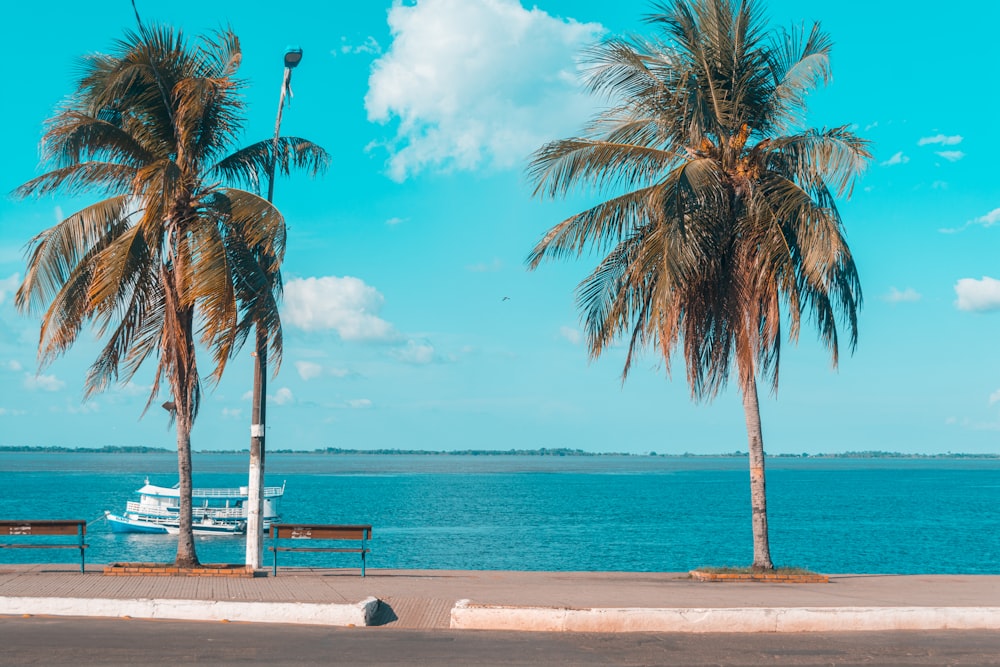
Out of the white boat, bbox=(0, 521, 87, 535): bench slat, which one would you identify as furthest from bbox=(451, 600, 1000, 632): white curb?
the white boat

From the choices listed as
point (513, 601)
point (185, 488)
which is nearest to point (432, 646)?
point (513, 601)

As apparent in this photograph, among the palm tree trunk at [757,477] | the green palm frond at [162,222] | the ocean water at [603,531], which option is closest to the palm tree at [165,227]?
the green palm frond at [162,222]

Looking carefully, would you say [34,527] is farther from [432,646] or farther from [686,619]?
[686,619]

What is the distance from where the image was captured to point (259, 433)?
16438 mm

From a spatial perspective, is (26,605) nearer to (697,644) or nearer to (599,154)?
(697,644)

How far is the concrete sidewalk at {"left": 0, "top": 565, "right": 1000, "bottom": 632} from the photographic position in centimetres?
1083

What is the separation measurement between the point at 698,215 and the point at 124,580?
421 inches

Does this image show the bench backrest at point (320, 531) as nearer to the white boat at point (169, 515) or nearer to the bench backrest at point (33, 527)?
the bench backrest at point (33, 527)

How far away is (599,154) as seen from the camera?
17188 mm

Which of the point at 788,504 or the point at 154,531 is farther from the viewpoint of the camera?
the point at 788,504

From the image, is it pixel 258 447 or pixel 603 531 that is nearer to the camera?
pixel 258 447

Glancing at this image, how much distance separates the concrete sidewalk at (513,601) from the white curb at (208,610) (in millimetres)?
11

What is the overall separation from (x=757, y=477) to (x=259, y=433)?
27.8 feet

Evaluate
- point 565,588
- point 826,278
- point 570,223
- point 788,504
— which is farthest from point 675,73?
point 788,504
